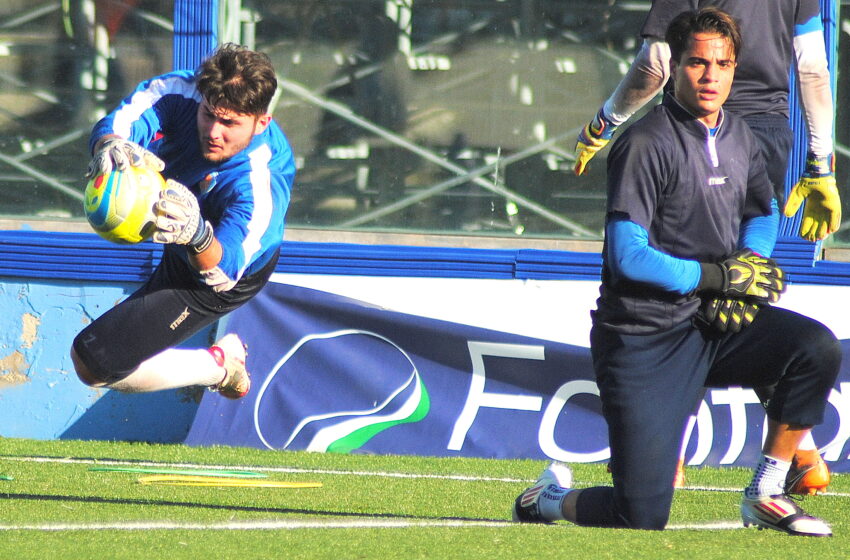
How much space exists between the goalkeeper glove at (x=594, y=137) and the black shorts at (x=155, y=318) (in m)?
1.44

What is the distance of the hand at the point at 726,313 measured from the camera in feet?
14.2

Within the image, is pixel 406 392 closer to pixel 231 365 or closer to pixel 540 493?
pixel 231 365

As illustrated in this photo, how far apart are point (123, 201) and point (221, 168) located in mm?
752

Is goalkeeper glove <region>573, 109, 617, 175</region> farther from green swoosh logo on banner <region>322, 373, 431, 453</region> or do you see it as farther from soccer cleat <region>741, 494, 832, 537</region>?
green swoosh logo on banner <region>322, 373, 431, 453</region>

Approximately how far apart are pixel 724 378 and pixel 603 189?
4.65 m

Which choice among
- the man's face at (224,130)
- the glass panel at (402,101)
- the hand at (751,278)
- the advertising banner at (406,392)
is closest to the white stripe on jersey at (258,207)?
the man's face at (224,130)

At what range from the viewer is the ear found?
16.7 feet

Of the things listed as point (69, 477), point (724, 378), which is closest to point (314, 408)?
point (69, 477)

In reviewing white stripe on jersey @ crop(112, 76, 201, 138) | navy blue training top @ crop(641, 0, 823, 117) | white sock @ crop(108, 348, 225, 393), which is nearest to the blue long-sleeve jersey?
white stripe on jersey @ crop(112, 76, 201, 138)

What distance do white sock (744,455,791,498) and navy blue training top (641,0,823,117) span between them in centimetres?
161

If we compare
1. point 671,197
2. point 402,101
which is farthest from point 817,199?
point 402,101

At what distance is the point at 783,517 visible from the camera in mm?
4309

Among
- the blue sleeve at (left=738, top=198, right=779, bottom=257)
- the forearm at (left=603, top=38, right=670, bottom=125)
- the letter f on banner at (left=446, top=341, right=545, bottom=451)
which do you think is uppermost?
the forearm at (left=603, top=38, right=670, bottom=125)

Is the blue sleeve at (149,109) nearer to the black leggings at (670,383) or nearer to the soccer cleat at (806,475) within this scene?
the black leggings at (670,383)
